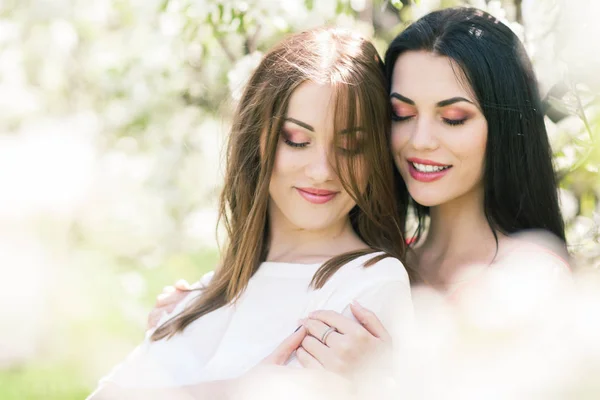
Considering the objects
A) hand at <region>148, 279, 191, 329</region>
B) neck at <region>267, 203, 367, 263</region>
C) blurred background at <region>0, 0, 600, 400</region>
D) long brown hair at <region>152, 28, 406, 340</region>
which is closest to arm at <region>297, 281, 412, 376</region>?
long brown hair at <region>152, 28, 406, 340</region>

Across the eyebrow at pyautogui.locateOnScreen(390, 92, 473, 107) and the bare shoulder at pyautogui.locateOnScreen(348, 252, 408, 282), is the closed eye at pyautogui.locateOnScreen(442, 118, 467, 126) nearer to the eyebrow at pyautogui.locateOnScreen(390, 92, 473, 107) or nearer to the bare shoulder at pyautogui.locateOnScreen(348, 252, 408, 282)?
the eyebrow at pyautogui.locateOnScreen(390, 92, 473, 107)

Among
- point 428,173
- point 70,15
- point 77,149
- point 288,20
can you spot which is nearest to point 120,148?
point 77,149

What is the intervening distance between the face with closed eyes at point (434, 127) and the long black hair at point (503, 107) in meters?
0.03

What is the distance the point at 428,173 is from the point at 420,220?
1.60 feet

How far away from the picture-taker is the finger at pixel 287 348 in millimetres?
1884

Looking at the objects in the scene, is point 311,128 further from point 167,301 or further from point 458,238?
point 167,301

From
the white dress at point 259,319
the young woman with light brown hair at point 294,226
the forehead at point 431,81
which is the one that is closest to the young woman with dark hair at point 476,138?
the forehead at point 431,81

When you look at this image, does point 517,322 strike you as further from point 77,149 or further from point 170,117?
point 77,149

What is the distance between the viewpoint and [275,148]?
2.12 metres

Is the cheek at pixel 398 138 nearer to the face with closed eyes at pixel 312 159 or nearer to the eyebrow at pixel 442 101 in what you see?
the eyebrow at pixel 442 101

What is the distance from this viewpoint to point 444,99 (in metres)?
2.22

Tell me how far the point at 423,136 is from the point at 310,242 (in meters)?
0.41

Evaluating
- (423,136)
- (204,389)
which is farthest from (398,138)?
(204,389)

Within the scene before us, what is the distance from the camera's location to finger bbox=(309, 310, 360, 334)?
6.00ft
